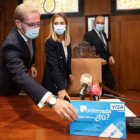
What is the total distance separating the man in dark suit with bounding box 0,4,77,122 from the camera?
0.77 m

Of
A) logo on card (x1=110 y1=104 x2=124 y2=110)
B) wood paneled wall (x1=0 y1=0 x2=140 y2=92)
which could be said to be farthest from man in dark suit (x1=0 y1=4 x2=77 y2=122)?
wood paneled wall (x1=0 y1=0 x2=140 y2=92)

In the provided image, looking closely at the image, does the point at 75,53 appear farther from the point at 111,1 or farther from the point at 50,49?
the point at 111,1

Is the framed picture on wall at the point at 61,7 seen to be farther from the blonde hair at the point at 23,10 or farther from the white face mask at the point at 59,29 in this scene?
the blonde hair at the point at 23,10

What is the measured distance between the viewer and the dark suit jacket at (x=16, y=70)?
0.86m

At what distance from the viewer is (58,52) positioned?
193cm

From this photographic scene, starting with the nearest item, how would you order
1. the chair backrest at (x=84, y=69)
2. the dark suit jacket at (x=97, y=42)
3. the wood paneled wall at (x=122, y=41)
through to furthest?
1. the chair backrest at (x=84, y=69)
2. the dark suit jacket at (x=97, y=42)
3. the wood paneled wall at (x=122, y=41)

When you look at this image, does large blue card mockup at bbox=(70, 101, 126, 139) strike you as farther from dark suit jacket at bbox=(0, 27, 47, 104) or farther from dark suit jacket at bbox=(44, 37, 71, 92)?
dark suit jacket at bbox=(44, 37, 71, 92)

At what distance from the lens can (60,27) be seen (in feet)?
6.59

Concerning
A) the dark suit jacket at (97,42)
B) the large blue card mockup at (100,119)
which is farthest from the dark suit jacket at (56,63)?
the dark suit jacket at (97,42)

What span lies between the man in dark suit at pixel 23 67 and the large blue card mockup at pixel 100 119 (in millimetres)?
37

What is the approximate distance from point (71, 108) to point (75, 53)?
169 cm

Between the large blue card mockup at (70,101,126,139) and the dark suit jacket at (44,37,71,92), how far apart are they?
3.37ft

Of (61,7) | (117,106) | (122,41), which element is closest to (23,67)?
(117,106)

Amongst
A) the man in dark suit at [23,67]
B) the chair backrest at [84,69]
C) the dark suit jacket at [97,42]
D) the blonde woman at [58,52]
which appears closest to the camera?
the man in dark suit at [23,67]
